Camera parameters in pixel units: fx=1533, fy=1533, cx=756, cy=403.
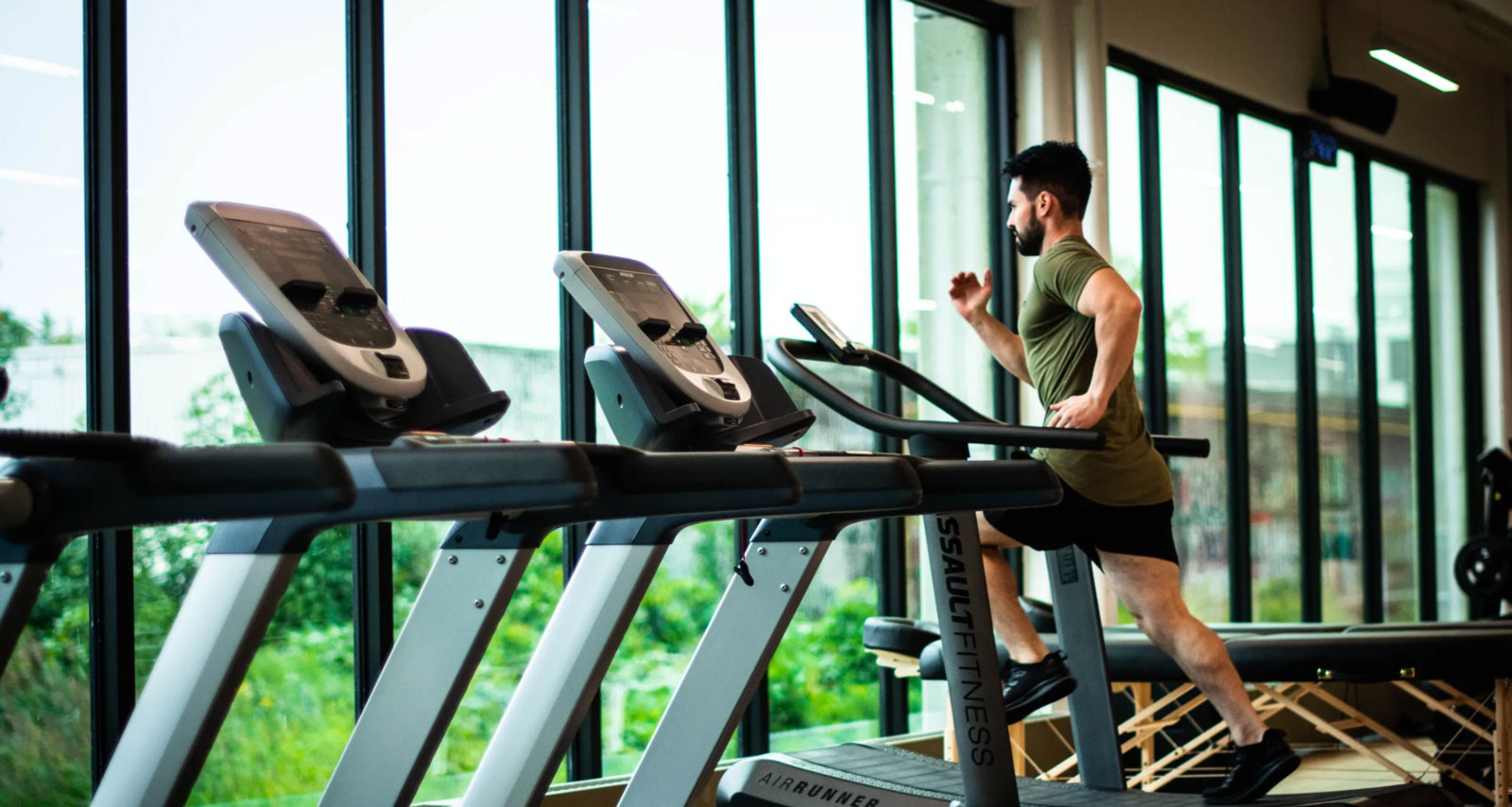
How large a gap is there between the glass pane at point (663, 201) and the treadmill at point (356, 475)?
82.0 inches

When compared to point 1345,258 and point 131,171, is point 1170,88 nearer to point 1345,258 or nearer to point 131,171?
point 1345,258

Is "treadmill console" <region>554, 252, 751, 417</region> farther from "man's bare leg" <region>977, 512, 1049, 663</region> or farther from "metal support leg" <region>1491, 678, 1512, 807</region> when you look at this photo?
"metal support leg" <region>1491, 678, 1512, 807</region>

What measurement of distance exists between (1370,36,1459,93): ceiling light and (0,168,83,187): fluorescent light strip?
553 cm

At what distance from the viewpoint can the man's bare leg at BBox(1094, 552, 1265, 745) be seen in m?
3.02

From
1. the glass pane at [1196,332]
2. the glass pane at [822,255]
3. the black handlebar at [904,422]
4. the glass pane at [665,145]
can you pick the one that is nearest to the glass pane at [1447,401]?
the glass pane at [1196,332]

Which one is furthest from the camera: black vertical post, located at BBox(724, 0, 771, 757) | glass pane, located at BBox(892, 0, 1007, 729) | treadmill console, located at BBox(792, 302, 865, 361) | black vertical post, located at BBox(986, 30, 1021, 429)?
black vertical post, located at BBox(986, 30, 1021, 429)

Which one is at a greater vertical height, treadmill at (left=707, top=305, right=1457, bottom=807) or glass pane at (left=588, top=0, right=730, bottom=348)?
glass pane at (left=588, top=0, right=730, bottom=348)

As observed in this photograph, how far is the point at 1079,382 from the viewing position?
3.12 m

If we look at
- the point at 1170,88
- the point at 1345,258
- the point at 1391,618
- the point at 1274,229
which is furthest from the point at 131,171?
the point at 1391,618

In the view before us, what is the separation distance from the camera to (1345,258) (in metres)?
7.48

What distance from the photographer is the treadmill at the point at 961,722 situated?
99.1 inches

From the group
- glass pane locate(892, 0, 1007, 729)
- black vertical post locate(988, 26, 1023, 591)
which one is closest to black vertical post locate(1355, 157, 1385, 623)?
black vertical post locate(988, 26, 1023, 591)

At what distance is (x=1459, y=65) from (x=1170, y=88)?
3.03 meters

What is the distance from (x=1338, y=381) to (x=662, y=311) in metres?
5.78
